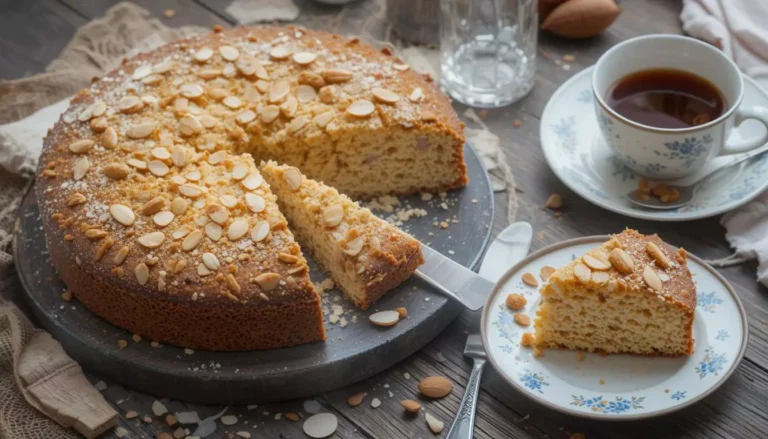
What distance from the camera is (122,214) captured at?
273 cm

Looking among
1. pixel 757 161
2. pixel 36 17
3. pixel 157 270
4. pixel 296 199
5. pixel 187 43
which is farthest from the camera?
pixel 36 17

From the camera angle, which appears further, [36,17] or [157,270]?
[36,17]

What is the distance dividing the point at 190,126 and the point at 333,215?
624 millimetres

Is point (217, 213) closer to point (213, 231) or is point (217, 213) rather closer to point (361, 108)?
point (213, 231)

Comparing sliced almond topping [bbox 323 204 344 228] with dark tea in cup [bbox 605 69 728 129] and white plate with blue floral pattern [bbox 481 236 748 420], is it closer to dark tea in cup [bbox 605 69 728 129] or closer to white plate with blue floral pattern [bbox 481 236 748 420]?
white plate with blue floral pattern [bbox 481 236 748 420]

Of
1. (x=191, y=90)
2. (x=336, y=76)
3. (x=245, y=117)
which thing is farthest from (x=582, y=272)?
(x=191, y=90)

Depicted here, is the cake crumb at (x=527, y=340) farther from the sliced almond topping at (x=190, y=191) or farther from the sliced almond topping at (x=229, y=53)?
the sliced almond topping at (x=229, y=53)

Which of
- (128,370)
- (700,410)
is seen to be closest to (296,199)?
(128,370)

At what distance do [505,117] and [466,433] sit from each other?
149 centimetres

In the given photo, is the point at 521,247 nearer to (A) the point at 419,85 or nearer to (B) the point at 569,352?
(B) the point at 569,352

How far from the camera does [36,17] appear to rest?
4039mm

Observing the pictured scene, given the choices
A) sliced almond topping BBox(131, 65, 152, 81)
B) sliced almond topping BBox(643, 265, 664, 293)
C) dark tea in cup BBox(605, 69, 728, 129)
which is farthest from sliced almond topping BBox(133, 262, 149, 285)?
dark tea in cup BBox(605, 69, 728, 129)

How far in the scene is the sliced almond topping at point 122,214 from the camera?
2713 mm

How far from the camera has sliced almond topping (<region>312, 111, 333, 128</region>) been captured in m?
3.06
